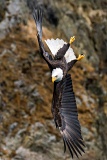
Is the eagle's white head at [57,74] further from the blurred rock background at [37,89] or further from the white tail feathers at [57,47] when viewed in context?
the blurred rock background at [37,89]

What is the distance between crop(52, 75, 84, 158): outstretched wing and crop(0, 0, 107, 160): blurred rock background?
1458 mm

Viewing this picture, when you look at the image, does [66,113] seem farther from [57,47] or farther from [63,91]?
[57,47]

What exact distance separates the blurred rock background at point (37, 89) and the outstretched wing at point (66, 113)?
1.46 meters

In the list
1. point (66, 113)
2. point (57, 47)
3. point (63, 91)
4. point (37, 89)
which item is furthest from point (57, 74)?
point (37, 89)

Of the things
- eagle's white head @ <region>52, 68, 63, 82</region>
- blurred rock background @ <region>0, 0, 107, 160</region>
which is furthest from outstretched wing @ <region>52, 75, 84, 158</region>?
blurred rock background @ <region>0, 0, 107, 160</region>

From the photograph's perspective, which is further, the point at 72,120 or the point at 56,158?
the point at 56,158

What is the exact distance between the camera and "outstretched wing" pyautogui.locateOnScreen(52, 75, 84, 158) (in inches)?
402

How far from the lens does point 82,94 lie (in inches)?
507

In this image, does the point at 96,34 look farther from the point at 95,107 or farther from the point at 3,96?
the point at 3,96

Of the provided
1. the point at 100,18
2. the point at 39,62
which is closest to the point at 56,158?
the point at 39,62

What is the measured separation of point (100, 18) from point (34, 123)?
4.76m

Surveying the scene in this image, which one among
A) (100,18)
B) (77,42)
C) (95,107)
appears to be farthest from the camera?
(100,18)

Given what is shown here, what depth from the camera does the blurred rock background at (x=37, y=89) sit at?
11.8 m

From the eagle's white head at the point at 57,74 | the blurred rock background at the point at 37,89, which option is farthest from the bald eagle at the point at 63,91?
the blurred rock background at the point at 37,89
